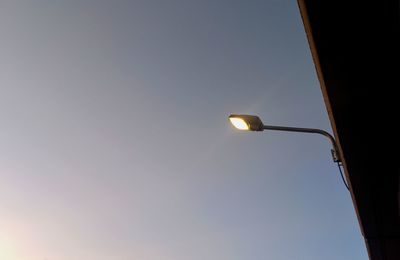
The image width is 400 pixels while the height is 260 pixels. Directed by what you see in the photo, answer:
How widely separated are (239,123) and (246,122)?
125mm

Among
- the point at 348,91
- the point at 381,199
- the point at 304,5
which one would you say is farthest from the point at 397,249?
the point at 304,5

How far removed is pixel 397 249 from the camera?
672cm

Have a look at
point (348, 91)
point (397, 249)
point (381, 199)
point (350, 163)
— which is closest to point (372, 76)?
point (348, 91)

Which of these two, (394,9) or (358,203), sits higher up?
(394,9)

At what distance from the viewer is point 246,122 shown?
18.2 feet

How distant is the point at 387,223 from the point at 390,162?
1958 mm

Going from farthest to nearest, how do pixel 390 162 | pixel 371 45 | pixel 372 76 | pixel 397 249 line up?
pixel 397 249, pixel 390 162, pixel 372 76, pixel 371 45

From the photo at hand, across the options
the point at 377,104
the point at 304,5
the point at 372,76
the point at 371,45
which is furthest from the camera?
the point at 377,104

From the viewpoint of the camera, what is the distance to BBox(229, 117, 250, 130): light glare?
5496mm

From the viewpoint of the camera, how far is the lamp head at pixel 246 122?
5.50m

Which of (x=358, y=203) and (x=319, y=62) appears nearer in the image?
(x=319, y=62)

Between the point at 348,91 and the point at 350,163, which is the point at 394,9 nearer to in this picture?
the point at 348,91

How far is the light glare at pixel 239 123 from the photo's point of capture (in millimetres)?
5496

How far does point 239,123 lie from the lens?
18.2 feet
